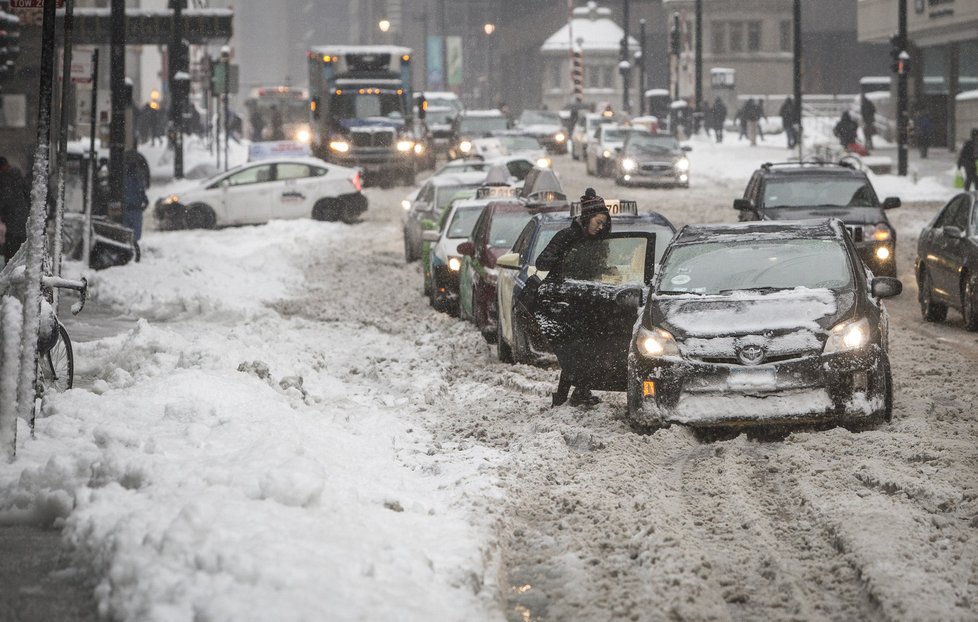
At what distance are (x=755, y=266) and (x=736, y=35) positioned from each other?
8145 centimetres

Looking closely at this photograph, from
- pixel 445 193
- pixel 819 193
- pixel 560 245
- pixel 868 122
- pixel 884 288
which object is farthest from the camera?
pixel 868 122

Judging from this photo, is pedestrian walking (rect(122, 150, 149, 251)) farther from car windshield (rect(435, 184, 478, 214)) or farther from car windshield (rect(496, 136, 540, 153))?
car windshield (rect(496, 136, 540, 153))

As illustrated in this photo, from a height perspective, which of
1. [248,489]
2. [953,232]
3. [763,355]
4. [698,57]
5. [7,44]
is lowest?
[248,489]

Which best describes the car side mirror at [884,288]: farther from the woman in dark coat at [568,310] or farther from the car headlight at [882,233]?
the car headlight at [882,233]

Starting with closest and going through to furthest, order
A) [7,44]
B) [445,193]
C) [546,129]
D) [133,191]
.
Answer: [445,193] < [7,44] < [133,191] < [546,129]

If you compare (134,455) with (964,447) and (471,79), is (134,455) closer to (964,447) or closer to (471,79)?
(964,447)

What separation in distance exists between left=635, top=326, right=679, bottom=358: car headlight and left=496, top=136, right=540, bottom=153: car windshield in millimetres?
38391

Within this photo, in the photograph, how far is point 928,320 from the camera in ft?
57.6

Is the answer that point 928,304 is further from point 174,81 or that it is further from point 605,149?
point 605,149

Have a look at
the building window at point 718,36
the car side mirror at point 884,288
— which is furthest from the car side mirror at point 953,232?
the building window at point 718,36

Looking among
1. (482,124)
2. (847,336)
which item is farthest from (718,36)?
(847,336)

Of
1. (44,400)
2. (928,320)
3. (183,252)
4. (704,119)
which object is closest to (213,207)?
(183,252)

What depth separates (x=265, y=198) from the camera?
33938 millimetres

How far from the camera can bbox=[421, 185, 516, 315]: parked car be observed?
19.2 m
